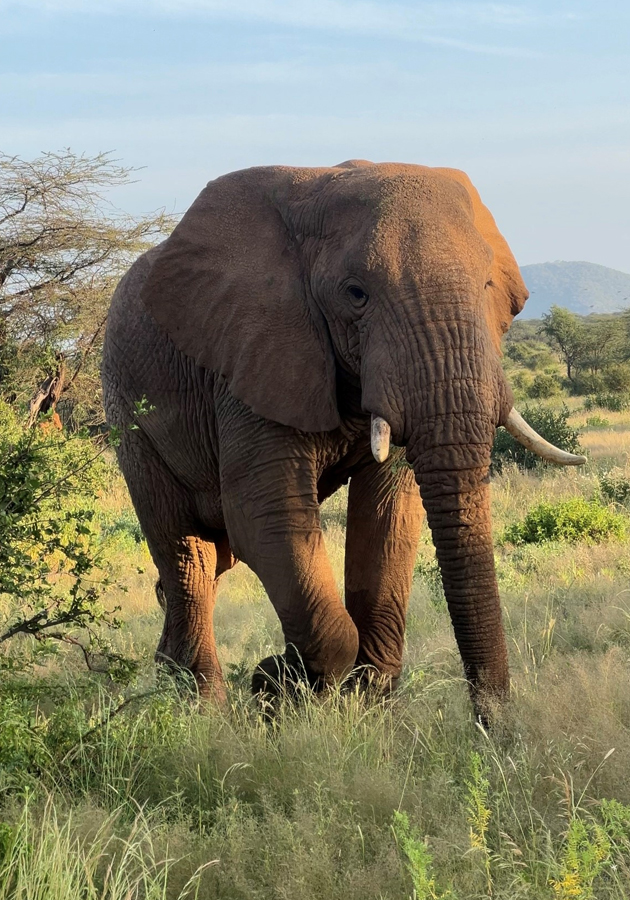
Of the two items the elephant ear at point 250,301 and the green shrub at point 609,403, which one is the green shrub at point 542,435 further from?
the green shrub at point 609,403

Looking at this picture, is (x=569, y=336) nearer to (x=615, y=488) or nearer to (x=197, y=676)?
(x=615, y=488)

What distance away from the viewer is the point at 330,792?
12.4 ft

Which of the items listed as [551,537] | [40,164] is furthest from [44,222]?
[551,537]

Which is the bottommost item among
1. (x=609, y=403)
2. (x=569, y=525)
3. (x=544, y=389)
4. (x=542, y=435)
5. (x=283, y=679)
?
(x=544, y=389)

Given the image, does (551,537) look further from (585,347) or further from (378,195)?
(585,347)

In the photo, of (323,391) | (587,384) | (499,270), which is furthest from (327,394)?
(587,384)

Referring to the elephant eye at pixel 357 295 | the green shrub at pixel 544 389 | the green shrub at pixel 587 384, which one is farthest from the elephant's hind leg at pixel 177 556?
the green shrub at pixel 587 384

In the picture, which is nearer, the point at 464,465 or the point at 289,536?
the point at 464,465

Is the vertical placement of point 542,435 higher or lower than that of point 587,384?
higher

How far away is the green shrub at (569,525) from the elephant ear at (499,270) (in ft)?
14.9

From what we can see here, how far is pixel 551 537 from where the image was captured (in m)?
9.62

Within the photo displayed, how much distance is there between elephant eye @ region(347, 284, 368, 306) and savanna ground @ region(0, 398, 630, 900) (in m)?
1.45

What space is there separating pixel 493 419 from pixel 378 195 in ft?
3.38

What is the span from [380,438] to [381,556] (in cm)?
143
